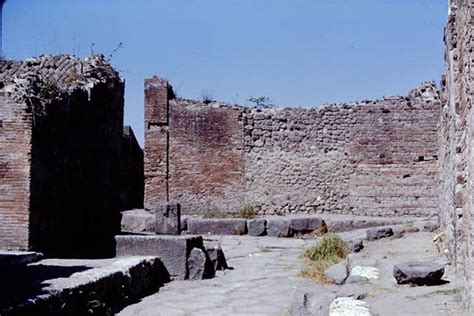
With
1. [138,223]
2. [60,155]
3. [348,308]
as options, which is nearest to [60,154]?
[60,155]

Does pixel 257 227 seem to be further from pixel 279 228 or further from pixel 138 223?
pixel 138 223

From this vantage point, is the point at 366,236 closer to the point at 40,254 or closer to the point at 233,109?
the point at 40,254

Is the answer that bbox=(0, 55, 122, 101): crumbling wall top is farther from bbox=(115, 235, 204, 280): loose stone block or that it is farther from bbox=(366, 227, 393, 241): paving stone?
bbox=(366, 227, 393, 241): paving stone

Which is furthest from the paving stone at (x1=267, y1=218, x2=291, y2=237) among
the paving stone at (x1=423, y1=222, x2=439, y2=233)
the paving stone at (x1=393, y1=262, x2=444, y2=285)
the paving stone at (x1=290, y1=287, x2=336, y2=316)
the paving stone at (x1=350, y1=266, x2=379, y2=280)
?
the paving stone at (x1=290, y1=287, x2=336, y2=316)

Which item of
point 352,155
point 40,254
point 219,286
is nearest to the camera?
point 219,286

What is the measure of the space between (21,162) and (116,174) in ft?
11.3

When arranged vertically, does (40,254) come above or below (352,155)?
below

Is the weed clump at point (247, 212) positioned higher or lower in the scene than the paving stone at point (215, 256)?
higher

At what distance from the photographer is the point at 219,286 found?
25.8 feet

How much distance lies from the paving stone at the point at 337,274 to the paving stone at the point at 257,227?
6.61 meters

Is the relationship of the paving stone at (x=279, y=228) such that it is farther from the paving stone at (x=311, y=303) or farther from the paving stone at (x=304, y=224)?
the paving stone at (x=311, y=303)

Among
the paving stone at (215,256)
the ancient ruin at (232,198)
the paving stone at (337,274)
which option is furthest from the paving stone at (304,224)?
the paving stone at (337,274)

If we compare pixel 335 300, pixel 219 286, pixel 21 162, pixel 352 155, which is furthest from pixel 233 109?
pixel 335 300

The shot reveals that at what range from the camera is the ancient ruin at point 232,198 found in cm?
577
